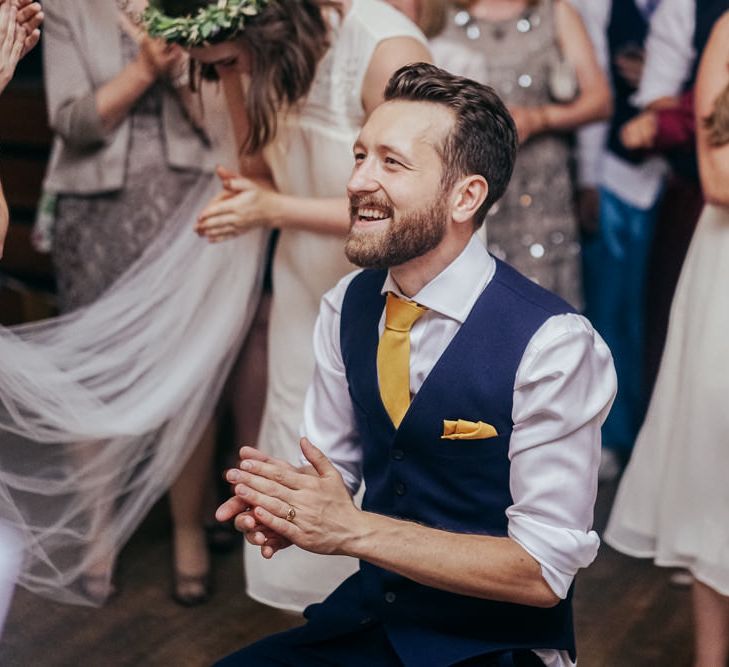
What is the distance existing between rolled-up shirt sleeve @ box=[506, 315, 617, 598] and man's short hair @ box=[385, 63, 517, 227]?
263 mm

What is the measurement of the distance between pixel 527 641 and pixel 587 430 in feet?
1.06

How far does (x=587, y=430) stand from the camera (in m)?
1.74

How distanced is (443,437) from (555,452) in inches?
6.3

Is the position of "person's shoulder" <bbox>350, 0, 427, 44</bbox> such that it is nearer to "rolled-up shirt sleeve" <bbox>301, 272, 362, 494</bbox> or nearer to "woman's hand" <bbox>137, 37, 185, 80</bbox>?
"woman's hand" <bbox>137, 37, 185, 80</bbox>

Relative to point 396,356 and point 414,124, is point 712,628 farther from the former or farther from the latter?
point 414,124

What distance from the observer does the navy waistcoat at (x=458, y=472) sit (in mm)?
1751

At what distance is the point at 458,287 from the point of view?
1847 millimetres

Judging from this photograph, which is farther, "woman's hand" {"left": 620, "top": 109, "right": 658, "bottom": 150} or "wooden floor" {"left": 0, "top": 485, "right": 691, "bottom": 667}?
"woman's hand" {"left": 620, "top": 109, "right": 658, "bottom": 150}

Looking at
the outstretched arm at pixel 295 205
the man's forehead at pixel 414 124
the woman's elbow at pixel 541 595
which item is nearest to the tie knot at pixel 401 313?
the man's forehead at pixel 414 124

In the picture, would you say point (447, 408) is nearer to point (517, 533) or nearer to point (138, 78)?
point (517, 533)

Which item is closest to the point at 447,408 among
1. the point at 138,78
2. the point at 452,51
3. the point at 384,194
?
the point at 384,194

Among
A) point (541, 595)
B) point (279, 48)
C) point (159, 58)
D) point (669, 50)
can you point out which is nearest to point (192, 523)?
point (159, 58)

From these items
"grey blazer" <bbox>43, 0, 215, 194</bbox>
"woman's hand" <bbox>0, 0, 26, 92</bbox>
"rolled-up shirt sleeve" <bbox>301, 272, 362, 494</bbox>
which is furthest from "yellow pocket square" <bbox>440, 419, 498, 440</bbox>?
"grey blazer" <bbox>43, 0, 215, 194</bbox>

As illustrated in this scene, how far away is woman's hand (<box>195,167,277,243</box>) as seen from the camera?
2443mm
